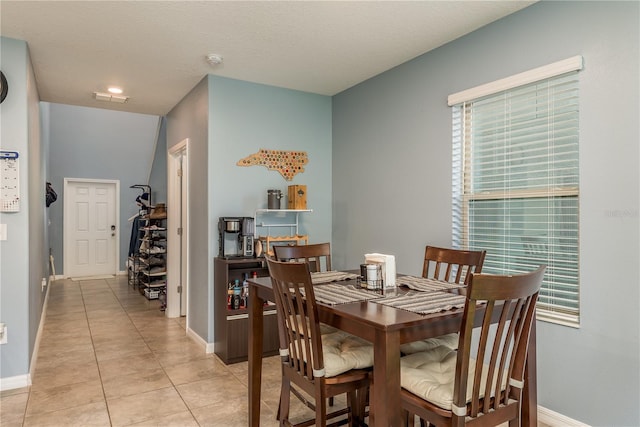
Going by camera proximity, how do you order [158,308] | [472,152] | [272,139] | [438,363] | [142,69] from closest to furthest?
[438,363] → [472,152] → [142,69] → [272,139] → [158,308]

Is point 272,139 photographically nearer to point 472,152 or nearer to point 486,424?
point 472,152

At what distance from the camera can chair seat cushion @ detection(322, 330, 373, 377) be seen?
178cm

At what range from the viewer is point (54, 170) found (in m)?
7.61

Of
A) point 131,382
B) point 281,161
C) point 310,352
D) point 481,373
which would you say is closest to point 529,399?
point 481,373

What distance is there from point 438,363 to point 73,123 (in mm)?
8195

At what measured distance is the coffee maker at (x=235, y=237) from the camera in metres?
3.61

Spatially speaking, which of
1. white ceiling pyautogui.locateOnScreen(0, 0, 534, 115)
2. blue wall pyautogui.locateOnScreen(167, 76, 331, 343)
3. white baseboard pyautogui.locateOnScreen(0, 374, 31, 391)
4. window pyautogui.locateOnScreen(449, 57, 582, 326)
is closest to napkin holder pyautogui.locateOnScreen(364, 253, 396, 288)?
window pyautogui.locateOnScreen(449, 57, 582, 326)

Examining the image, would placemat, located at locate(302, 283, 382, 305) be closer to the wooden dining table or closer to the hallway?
the wooden dining table

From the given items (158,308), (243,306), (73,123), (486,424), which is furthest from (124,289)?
(486,424)

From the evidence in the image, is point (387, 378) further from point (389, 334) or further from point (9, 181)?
point (9, 181)

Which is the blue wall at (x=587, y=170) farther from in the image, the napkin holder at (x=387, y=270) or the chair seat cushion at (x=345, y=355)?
the chair seat cushion at (x=345, y=355)

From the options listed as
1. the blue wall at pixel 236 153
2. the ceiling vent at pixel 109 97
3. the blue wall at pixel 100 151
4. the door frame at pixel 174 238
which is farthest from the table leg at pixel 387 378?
the blue wall at pixel 100 151

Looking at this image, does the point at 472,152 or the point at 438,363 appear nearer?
the point at 438,363

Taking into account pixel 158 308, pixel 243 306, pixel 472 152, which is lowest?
pixel 158 308
